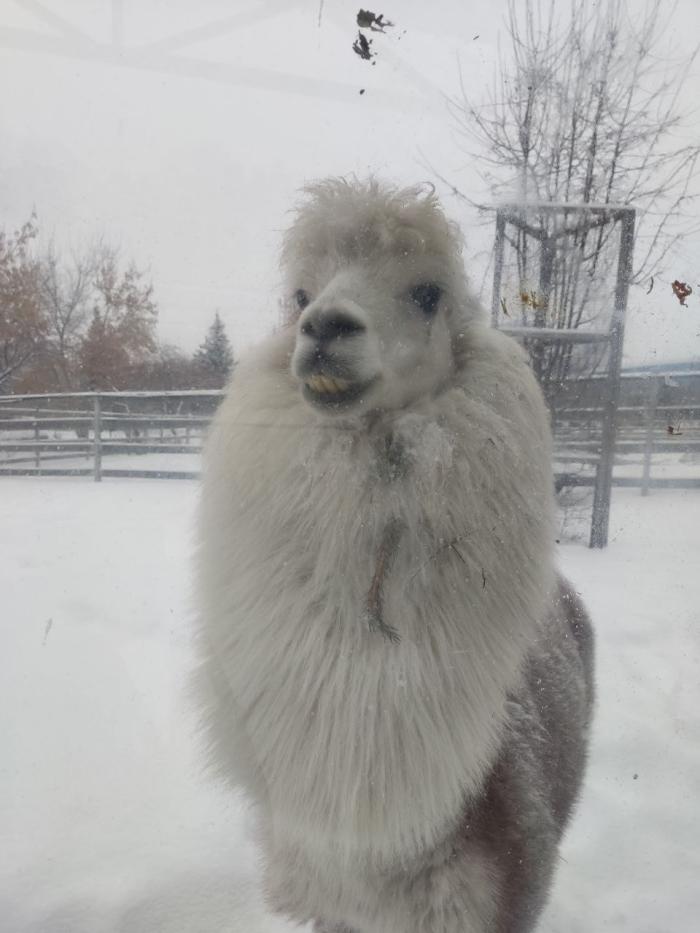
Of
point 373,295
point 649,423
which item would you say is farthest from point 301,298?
point 649,423

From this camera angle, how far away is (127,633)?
145cm

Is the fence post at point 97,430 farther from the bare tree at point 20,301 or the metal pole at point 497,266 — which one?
the metal pole at point 497,266

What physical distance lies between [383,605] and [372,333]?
0.38 meters

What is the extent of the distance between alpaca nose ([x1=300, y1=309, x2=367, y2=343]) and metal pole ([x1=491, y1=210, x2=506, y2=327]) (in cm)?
41

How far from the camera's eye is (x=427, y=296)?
0.93 meters

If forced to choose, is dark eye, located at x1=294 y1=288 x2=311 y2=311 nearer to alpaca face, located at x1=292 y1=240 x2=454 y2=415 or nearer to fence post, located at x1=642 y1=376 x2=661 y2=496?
alpaca face, located at x1=292 y1=240 x2=454 y2=415

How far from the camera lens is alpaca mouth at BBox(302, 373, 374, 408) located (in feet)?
2.65

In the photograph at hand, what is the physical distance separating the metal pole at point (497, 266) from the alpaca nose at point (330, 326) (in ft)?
1.34

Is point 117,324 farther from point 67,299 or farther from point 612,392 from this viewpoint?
point 612,392

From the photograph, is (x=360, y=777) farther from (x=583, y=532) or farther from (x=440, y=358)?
(x=583, y=532)

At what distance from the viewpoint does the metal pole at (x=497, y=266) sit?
3.62 feet

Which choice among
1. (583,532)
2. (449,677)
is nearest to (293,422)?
(449,677)

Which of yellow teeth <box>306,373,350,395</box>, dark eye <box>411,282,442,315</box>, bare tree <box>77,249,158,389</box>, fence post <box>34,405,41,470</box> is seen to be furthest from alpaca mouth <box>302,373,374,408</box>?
fence post <box>34,405,41,470</box>

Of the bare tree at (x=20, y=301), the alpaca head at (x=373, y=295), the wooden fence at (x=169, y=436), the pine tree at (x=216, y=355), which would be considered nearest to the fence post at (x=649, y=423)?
the wooden fence at (x=169, y=436)
